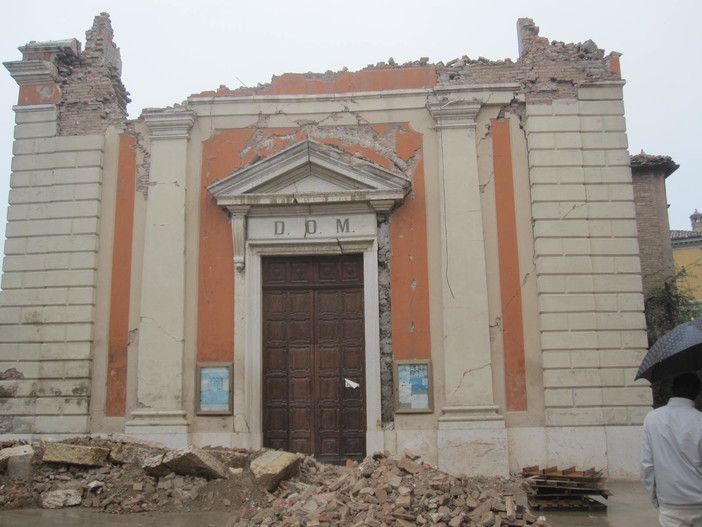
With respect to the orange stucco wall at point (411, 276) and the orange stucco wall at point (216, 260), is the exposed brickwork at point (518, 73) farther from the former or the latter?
the orange stucco wall at point (411, 276)

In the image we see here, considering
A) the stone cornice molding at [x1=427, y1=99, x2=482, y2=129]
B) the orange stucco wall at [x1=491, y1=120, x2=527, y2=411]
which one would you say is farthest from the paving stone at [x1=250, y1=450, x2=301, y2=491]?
the stone cornice molding at [x1=427, y1=99, x2=482, y2=129]

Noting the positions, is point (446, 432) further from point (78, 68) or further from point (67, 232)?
point (78, 68)

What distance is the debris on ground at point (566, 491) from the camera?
7543 millimetres

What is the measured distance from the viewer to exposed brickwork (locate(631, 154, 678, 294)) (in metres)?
15.2

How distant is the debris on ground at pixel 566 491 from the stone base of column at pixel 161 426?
4.92 meters

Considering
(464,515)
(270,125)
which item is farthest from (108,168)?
(464,515)

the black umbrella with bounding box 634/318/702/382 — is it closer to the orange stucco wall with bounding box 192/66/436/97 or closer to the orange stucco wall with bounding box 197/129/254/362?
the orange stucco wall with bounding box 197/129/254/362

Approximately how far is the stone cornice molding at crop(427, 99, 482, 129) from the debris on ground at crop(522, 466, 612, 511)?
17.2 feet

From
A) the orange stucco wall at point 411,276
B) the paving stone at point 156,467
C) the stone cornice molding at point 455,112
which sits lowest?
the paving stone at point 156,467

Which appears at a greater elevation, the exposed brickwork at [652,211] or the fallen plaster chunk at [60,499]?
the exposed brickwork at [652,211]

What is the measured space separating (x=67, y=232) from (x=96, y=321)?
149cm

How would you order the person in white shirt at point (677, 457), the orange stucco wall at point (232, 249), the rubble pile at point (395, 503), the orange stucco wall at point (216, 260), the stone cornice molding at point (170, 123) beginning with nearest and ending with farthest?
1. the person in white shirt at point (677, 457)
2. the rubble pile at point (395, 503)
3. the orange stucco wall at point (232, 249)
4. the orange stucco wall at point (216, 260)
5. the stone cornice molding at point (170, 123)

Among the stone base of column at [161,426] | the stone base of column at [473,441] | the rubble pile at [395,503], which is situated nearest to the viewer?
the rubble pile at [395,503]

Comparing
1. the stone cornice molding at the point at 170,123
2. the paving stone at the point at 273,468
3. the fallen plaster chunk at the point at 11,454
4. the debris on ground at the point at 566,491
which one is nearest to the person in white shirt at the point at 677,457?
the debris on ground at the point at 566,491
